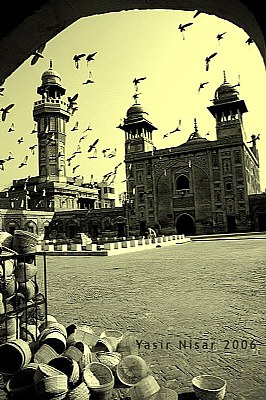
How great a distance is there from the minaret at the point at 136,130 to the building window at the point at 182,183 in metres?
6.99

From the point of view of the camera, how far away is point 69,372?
3.22 metres

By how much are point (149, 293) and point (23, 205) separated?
45977 mm

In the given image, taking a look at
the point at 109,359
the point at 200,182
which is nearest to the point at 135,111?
the point at 200,182

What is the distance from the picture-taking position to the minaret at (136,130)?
4622 centimetres

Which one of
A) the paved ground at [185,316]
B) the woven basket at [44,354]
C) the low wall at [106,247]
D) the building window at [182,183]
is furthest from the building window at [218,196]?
the woven basket at [44,354]

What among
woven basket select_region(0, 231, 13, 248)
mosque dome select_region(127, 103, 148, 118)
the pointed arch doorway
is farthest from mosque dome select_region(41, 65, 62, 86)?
woven basket select_region(0, 231, 13, 248)

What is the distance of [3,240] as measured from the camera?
15.7 feet

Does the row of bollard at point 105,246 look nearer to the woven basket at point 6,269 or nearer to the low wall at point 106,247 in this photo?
the low wall at point 106,247

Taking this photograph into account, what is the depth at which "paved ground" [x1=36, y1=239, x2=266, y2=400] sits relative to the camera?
3.71m

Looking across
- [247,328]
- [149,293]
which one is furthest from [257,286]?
[247,328]

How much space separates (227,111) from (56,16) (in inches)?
1734

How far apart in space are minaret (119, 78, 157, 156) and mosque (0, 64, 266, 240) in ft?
0.45

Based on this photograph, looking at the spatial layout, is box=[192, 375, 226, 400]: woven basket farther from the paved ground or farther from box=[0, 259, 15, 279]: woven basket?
box=[0, 259, 15, 279]: woven basket

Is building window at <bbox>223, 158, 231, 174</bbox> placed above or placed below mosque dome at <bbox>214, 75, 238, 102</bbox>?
below
